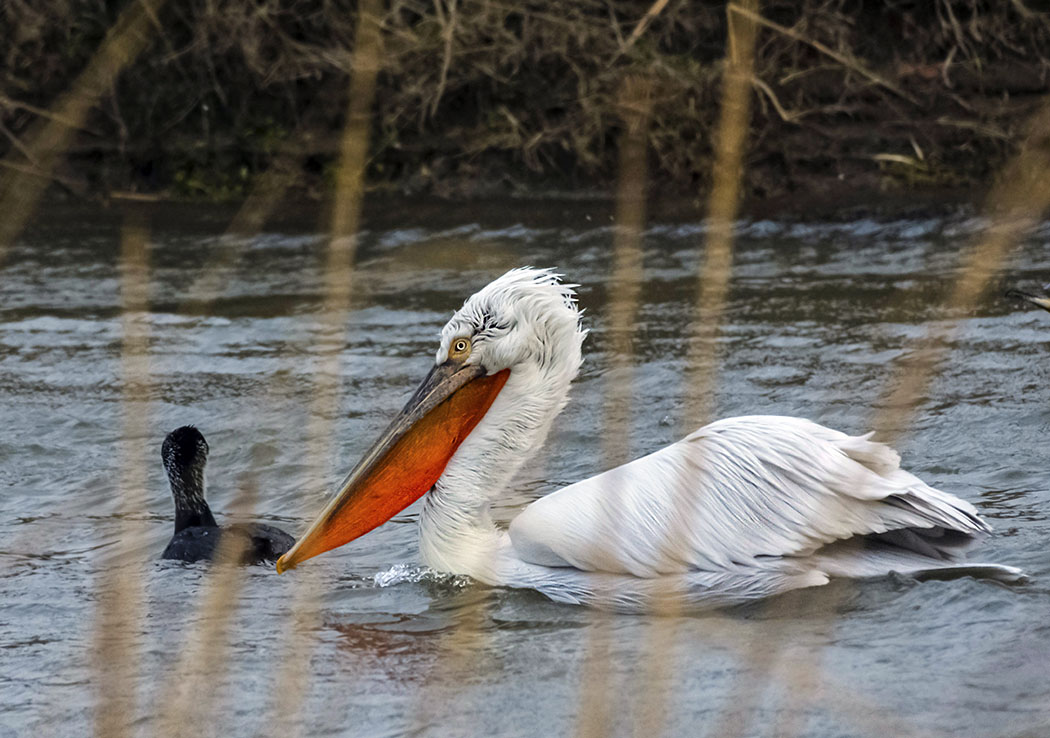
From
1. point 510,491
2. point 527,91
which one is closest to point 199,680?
point 510,491

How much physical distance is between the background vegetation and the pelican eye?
5229 millimetres

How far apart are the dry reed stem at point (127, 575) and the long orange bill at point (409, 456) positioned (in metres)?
0.51

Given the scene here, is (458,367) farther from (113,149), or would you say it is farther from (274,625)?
(113,149)

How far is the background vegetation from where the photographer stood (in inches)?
380

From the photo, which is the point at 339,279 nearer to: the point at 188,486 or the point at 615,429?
the point at 615,429

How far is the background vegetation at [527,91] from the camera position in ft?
31.7

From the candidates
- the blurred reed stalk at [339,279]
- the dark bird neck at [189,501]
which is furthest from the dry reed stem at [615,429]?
the dark bird neck at [189,501]

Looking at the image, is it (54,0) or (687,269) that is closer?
(687,269)

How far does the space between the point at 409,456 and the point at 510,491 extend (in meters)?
1.04

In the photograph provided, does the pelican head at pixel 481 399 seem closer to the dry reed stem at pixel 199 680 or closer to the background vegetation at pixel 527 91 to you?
the dry reed stem at pixel 199 680

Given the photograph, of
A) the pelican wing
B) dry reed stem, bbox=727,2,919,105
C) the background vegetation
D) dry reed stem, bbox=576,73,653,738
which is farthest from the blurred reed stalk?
dry reed stem, bbox=727,2,919,105

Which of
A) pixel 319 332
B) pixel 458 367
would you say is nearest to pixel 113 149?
pixel 319 332

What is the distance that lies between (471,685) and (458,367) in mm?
1076

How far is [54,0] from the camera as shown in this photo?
10539 mm
